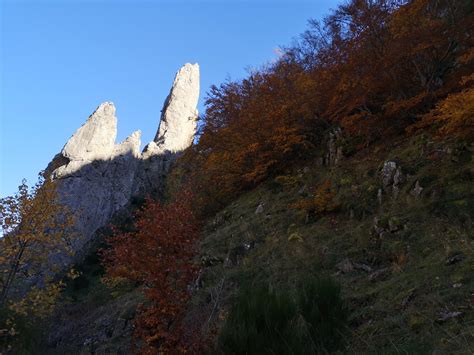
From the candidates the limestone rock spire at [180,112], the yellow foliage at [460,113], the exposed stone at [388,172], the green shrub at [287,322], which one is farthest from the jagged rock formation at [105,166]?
the green shrub at [287,322]

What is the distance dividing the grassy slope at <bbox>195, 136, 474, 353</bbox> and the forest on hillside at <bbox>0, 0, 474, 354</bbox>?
96 mm

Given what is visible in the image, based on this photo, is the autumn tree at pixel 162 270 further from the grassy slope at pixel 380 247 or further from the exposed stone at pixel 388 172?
the exposed stone at pixel 388 172

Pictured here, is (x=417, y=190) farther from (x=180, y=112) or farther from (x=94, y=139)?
(x=180, y=112)

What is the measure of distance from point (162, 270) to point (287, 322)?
10.7 ft

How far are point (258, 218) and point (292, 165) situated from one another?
4.19m

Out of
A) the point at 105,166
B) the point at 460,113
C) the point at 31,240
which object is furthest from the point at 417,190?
the point at 105,166

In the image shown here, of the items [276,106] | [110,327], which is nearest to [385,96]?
[276,106]

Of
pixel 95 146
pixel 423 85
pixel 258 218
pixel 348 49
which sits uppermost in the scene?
pixel 95 146

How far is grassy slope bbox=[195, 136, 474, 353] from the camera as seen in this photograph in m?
6.29

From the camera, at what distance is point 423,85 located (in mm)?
13906

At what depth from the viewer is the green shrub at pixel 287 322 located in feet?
20.7

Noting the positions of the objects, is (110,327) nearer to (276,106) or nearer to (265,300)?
(265,300)

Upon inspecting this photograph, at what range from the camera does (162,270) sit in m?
8.74

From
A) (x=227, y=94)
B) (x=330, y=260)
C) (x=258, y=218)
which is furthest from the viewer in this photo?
(x=227, y=94)
